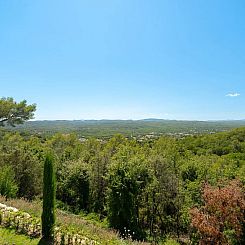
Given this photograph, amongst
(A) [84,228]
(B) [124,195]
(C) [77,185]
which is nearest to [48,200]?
(A) [84,228]

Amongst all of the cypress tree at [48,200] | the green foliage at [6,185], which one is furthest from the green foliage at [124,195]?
the cypress tree at [48,200]

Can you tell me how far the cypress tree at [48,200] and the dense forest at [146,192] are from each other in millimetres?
6275

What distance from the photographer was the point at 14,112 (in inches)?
857

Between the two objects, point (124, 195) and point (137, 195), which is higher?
point (124, 195)

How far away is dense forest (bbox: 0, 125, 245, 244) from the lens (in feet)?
41.5

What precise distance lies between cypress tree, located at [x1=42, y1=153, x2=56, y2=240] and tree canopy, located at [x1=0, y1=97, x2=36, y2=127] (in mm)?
11633

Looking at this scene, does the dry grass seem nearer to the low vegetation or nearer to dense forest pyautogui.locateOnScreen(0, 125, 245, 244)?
the low vegetation

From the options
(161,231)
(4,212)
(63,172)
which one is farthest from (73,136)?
(4,212)

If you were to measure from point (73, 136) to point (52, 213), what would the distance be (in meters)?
36.5

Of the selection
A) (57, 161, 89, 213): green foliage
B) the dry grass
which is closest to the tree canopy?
(57, 161, 89, 213): green foliage

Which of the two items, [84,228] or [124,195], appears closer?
[84,228]

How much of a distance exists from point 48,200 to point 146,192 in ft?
45.3

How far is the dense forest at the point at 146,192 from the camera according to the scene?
12.6 m

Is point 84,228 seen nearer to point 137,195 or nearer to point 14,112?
point 137,195
